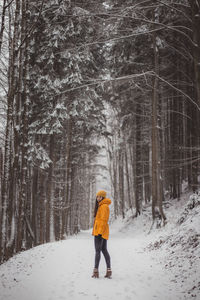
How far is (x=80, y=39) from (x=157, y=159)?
24.3 feet

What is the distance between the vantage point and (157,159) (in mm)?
11312

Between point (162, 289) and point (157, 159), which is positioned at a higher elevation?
point (157, 159)

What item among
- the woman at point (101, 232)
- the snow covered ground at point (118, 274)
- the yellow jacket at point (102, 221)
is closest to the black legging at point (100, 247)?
the woman at point (101, 232)

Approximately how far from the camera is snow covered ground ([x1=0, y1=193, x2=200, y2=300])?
4320mm

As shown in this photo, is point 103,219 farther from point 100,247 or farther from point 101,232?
point 100,247

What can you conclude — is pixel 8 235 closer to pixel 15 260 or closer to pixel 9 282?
pixel 15 260

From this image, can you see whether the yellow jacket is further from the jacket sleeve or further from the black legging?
the black legging

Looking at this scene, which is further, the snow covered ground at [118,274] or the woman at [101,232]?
the woman at [101,232]

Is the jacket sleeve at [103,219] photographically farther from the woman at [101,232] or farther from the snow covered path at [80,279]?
the snow covered path at [80,279]

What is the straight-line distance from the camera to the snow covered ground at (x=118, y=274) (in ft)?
14.2

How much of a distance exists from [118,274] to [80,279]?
3.15 ft

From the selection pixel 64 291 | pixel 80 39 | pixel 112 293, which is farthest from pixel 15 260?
pixel 80 39

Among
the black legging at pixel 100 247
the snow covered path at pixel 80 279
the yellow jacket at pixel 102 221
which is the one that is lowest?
the snow covered path at pixel 80 279

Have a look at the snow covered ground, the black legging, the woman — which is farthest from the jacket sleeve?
the snow covered ground
